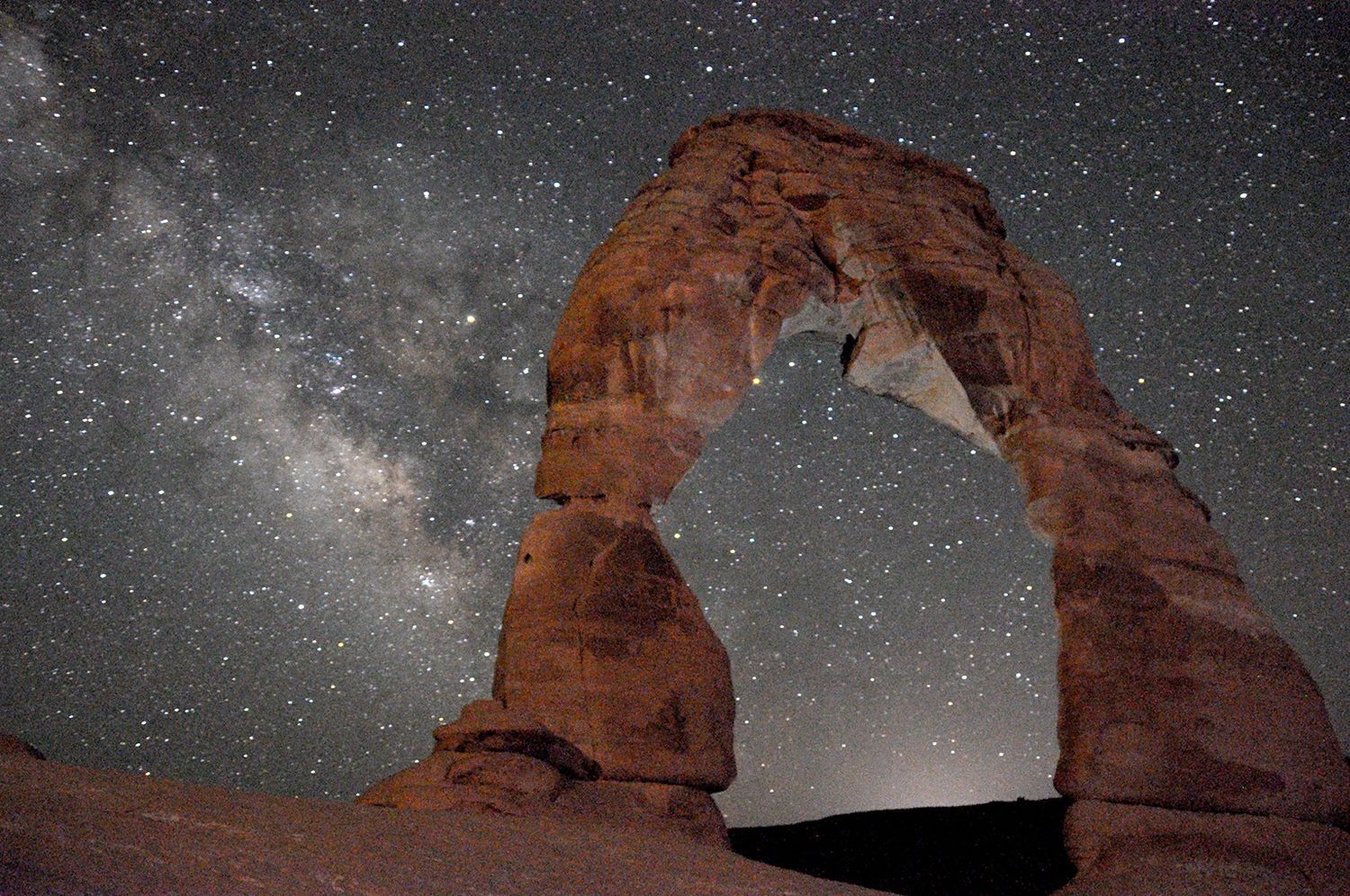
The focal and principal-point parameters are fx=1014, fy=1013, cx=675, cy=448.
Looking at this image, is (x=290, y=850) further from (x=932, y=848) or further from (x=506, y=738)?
(x=932, y=848)

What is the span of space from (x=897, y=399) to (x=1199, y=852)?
4.97m

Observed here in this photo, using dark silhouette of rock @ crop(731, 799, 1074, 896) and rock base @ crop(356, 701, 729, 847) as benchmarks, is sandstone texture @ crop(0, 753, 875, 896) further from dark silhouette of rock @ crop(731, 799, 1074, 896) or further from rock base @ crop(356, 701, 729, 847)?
dark silhouette of rock @ crop(731, 799, 1074, 896)

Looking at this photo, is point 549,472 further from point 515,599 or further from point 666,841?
point 666,841

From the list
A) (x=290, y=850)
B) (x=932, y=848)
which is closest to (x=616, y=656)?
(x=290, y=850)

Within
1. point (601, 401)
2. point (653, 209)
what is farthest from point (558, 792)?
point (653, 209)

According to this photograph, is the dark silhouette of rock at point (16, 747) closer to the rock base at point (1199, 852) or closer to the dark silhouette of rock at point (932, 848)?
the rock base at point (1199, 852)

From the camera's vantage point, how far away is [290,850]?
2814 mm

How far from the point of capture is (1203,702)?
709cm

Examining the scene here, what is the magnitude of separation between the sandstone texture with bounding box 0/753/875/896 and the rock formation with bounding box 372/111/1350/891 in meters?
2.44

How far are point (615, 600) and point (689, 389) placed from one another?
2.02 m

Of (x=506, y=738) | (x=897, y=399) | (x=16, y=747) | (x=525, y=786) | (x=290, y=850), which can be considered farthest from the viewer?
(x=897, y=399)

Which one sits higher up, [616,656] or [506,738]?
[616,656]

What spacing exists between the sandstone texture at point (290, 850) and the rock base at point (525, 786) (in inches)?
54.0

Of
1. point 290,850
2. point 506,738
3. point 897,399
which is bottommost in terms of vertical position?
point 290,850
